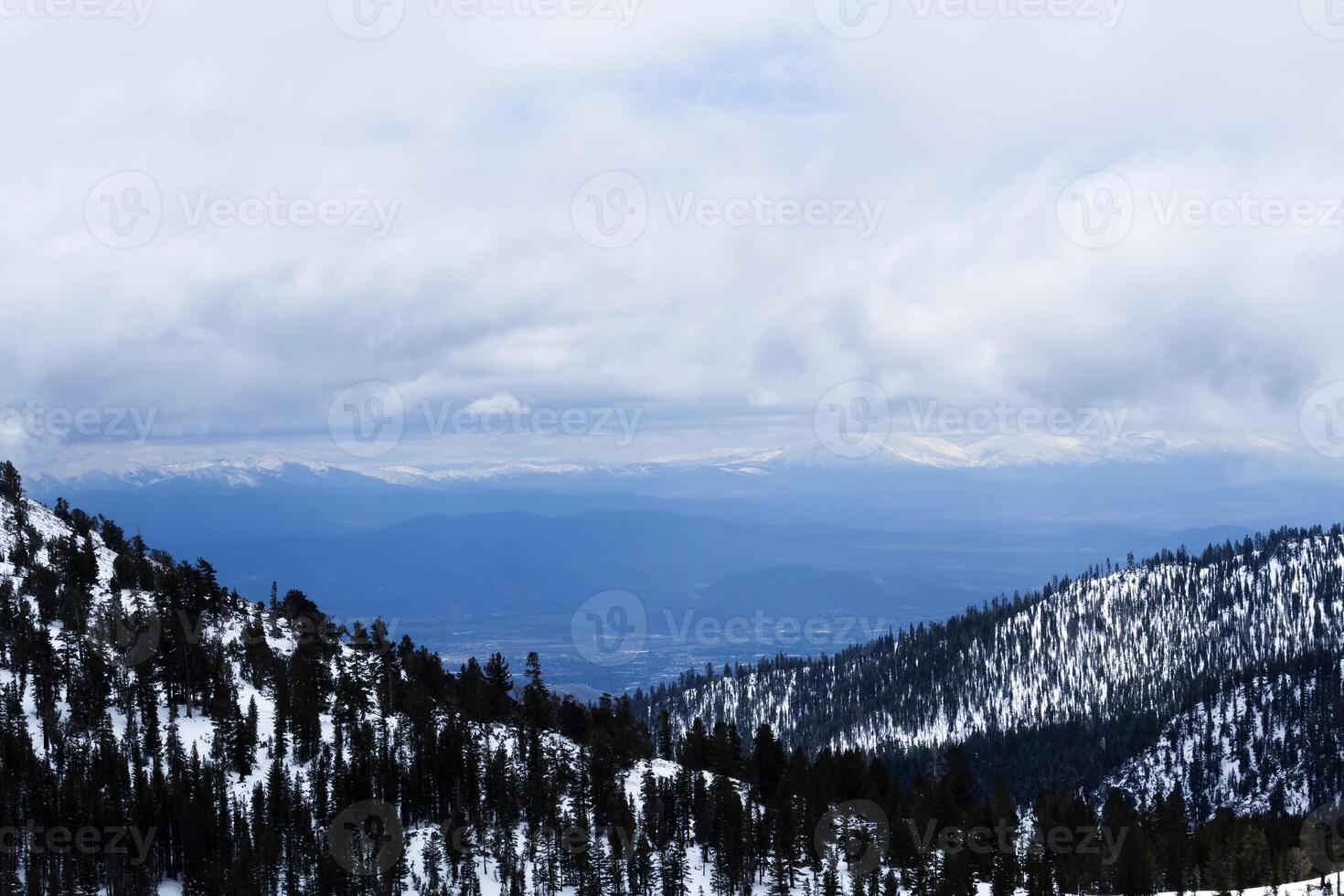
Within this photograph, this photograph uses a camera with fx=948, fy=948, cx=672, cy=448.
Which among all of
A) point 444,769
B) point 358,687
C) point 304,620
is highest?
point 304,620

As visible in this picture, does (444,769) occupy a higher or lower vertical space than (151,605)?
lower

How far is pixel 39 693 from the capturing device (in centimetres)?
11925

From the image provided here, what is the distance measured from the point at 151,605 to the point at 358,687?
3776 centimetres

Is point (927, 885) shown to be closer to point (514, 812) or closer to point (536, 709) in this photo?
point (514, 812)

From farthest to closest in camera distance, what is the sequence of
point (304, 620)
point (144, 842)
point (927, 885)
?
point (304, 620)
point (927, 885)
point (144, 842)

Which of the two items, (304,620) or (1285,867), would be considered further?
(304,620)

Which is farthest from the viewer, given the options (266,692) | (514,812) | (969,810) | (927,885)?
(266,692)

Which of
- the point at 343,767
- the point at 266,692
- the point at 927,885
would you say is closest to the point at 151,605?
the point at 266,692

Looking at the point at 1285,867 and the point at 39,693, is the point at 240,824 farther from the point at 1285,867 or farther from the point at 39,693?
the point at 1285,867

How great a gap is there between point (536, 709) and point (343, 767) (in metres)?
40.5

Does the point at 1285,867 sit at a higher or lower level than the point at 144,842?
lower

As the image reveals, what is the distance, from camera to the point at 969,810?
131000 mm

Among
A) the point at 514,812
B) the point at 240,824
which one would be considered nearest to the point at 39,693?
the point at 240,824

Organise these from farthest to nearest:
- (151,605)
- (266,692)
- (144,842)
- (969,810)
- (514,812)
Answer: (151,605)
(266,692)
(969,810)
(514,812)
(144,842)
